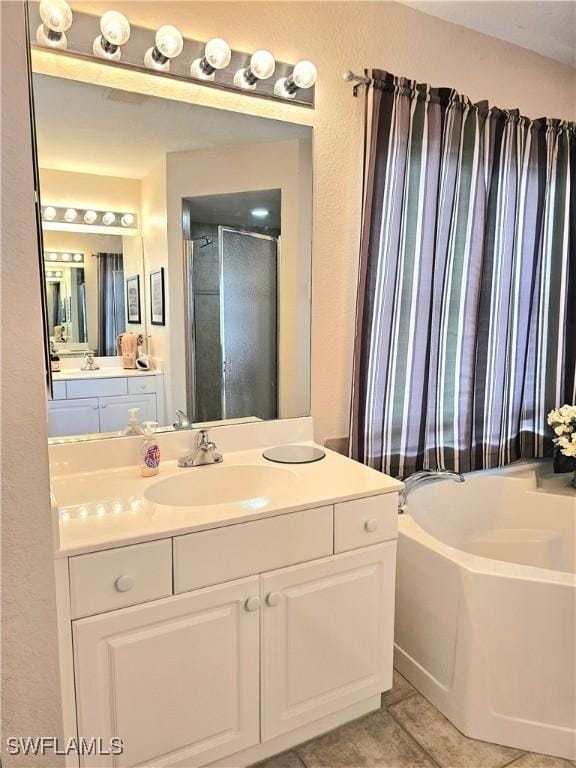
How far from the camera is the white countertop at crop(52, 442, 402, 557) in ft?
4.06

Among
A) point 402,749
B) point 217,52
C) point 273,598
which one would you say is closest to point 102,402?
point 273,598

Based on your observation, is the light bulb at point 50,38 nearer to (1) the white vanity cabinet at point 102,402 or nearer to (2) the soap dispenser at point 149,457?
(1) the white vanity cabinet at point 102,402

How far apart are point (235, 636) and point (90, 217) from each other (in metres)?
1.37

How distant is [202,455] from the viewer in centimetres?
178

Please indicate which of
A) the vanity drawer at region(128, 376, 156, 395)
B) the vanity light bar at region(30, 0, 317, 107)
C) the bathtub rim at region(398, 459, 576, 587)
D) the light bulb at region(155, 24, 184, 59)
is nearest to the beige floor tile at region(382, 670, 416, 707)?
the bathtub rim at region(398, 459, 576, 587)

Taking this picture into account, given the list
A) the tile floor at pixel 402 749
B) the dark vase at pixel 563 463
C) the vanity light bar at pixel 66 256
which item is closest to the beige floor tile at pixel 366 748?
the tile floor at pixel 402 749

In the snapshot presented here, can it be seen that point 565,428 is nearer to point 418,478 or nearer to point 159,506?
point 418,478

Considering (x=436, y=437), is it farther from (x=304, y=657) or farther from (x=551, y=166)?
(x=551, y=166)

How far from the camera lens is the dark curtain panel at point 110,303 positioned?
1.74m

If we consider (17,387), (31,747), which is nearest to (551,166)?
(17,387)

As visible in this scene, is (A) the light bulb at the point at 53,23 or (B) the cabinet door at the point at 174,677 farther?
(A) the light bulb at the point at 53,23

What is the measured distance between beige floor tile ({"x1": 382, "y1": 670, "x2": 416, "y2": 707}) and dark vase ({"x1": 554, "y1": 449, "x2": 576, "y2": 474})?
1.29 metres

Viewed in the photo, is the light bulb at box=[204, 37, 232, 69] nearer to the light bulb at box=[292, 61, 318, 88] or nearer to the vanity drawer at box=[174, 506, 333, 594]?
the light bulb at box=[292, 61, 318, 88]

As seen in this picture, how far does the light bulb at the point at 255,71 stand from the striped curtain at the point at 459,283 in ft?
1.43
